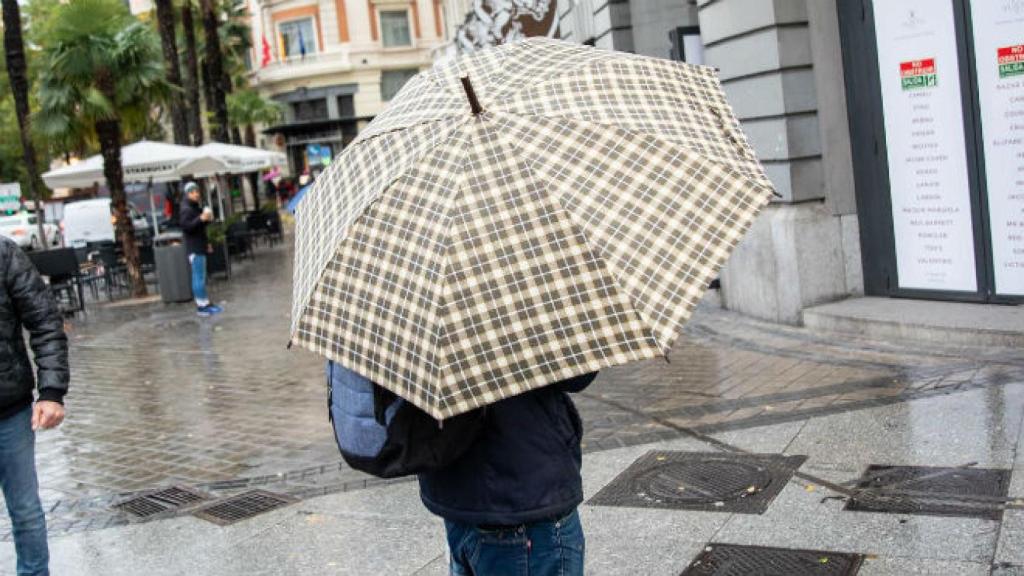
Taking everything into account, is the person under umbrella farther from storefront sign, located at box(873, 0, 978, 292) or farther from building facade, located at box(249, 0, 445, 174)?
building facade, located at box(249, 0, 445, 174)

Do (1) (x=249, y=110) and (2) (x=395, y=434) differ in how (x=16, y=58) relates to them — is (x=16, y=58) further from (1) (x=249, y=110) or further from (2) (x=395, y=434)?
(1) (x=249, y=110)

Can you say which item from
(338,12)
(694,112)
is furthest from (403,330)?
(338,12)

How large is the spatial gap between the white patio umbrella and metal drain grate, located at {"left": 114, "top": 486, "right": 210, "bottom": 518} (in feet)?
52.1

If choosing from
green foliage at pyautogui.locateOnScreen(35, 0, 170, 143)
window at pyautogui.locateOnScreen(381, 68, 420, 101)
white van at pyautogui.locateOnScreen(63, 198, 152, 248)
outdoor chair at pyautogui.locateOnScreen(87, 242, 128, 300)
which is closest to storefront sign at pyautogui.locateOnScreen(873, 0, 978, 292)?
green foliage at pyautogui.locateOnScreen(35, 0, 170, 143)

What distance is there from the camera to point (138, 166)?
2186 centimetres

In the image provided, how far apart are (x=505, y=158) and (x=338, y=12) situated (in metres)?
59.4

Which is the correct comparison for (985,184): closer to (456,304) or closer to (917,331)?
(917,331)

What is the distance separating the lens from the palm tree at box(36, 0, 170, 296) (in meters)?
18.5

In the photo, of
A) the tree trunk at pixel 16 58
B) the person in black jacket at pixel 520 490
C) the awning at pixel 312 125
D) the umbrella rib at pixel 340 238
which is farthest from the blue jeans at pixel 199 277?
the awning at pixel 312 125

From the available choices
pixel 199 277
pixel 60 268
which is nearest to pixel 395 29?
pixel 60 268

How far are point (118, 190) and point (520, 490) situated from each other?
18468 millimetres

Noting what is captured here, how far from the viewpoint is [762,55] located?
1041 cm

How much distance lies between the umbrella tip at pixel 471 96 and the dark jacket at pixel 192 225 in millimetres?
14687

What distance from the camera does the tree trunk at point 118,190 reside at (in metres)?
19.3
